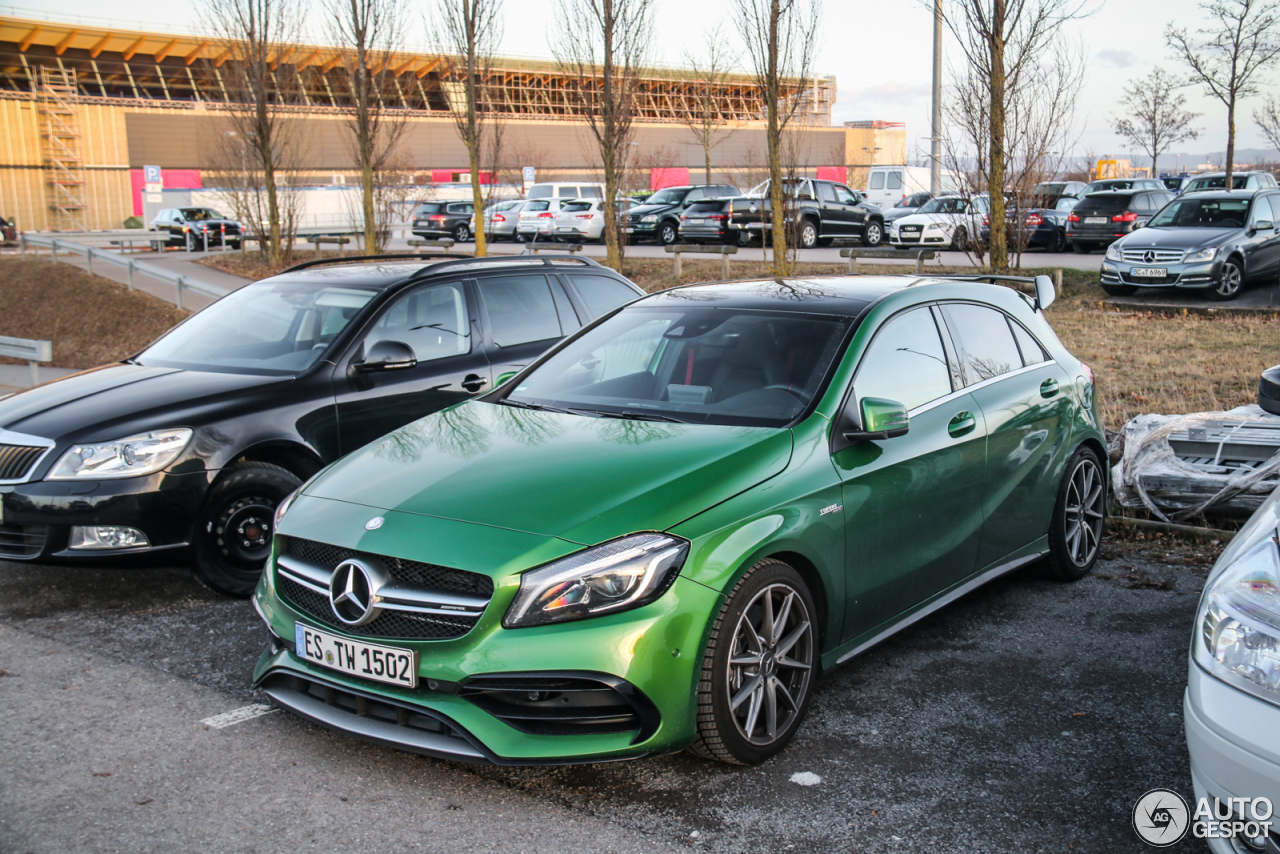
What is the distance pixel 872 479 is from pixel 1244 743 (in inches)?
66.0

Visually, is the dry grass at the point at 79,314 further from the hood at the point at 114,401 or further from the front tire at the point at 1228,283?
the front tire at the point at 1228,283

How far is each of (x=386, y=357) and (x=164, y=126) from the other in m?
70.5

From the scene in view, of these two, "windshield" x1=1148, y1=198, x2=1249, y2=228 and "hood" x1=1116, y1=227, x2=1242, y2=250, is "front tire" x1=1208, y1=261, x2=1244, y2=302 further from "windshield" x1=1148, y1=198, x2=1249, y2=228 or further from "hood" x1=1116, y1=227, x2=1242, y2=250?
"windshield" x1=1148, y1=198, x2=1249, y2=228

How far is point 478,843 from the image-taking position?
10.1 feet

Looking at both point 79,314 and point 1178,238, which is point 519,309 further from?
point 79,314

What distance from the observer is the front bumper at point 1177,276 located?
15.5 meters

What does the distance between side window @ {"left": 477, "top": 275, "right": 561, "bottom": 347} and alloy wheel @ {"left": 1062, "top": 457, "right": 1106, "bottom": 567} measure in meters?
3.34

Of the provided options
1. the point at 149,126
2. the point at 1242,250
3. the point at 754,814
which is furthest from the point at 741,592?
the point at 149,126

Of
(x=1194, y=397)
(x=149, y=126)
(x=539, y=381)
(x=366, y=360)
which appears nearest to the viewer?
(x=539, y=381)

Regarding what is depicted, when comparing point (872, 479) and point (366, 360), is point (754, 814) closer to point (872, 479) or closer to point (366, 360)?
point (872, 479)

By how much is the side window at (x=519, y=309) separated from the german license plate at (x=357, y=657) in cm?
343

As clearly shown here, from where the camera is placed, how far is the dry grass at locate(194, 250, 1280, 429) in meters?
9.03

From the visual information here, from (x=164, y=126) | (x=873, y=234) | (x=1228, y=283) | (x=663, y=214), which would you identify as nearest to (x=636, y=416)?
(x=1228, y=283)

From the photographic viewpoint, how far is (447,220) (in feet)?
120
